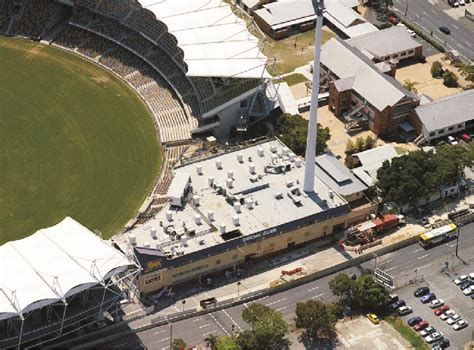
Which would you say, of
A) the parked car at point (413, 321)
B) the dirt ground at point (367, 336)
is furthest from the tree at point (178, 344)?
the parked car at point (413, 321)

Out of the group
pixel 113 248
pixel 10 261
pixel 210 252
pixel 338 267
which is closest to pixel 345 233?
pixel 338 267

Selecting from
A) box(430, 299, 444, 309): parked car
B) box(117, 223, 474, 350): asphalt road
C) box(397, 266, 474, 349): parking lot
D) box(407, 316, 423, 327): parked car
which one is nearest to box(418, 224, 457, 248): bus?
box(117, 223, 474, 350): asphalt road

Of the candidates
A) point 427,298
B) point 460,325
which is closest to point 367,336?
point 427,298

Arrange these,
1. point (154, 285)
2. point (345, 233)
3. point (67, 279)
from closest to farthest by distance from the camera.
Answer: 1. point (67, 279)
2. point (154, 285)
3. point (345, 233)

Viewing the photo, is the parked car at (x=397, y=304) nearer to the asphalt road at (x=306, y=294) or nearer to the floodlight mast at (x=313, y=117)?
the asphalt road at (x=306, y=294)

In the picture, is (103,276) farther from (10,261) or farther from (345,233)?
(345,233)

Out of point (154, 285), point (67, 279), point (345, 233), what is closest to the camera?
point (67, 279)

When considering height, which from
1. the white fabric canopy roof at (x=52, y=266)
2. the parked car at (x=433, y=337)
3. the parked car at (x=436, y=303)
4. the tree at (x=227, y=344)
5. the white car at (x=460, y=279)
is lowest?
the parked car at (x=433, y=337)

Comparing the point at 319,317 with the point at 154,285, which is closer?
the point at 319,317
